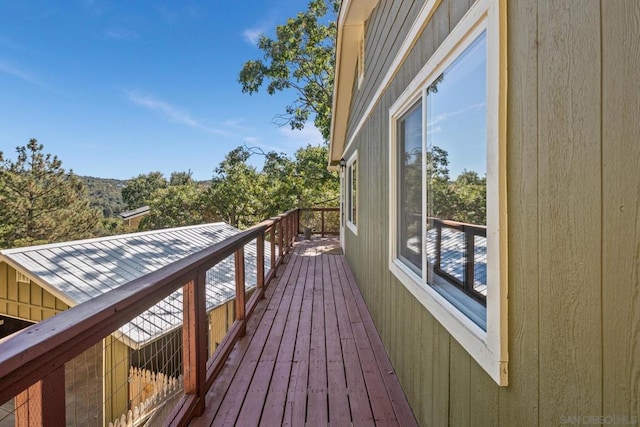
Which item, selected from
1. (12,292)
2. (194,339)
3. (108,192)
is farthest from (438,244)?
(108,192)

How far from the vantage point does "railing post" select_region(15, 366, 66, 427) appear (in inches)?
32.1

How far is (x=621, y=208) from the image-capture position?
64 cm

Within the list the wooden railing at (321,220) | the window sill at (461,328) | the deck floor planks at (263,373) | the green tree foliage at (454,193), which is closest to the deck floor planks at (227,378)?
the deck floor planks at (263,373)

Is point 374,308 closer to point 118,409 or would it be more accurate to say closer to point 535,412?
point 535,412

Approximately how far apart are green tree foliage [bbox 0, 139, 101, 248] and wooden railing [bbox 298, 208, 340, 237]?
17317mm

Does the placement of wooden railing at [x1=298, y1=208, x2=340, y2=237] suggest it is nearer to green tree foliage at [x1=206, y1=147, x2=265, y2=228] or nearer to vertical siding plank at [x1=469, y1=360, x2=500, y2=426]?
green tree foliage at [x1=206, y1=147, x2=265, y2=228]

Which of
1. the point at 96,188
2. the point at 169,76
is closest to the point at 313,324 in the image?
the point at 169,76

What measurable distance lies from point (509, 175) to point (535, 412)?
677mm

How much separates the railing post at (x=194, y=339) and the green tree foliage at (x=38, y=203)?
76.0 feet

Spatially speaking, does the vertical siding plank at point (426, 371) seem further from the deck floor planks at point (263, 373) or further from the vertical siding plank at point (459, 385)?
the deck floor planks at point (263, 373)

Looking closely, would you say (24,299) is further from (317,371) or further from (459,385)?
(459,385)

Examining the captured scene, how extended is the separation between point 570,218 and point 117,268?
6893 mm

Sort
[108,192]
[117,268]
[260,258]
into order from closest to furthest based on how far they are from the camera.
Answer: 1. [260,258]
2. [117,268]
3. [108,192]

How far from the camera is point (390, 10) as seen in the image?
3057mm
